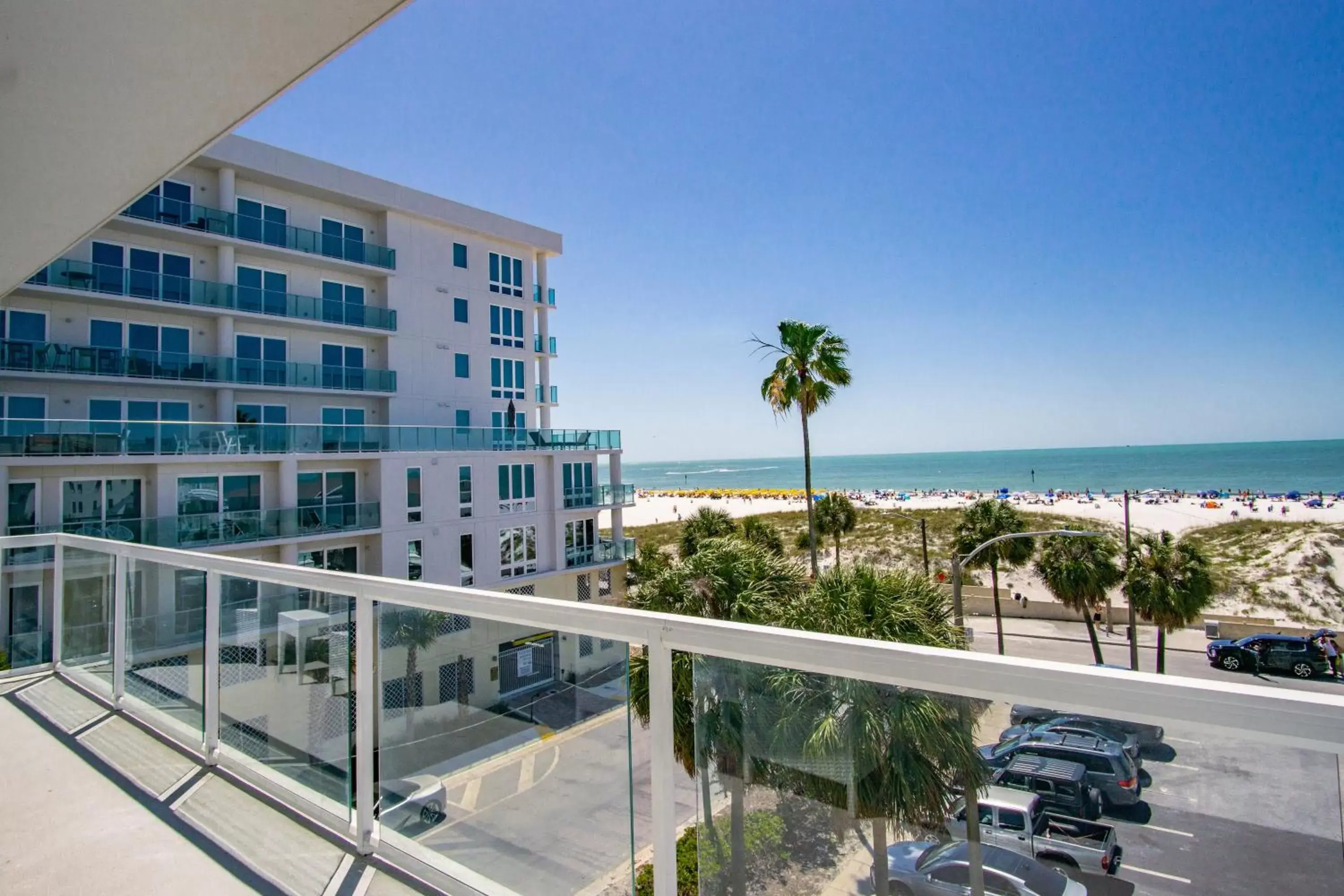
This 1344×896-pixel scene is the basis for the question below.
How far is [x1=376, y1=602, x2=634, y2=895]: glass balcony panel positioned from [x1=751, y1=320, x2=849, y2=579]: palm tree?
2206cm

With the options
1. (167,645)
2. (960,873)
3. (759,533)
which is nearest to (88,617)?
(167,645)

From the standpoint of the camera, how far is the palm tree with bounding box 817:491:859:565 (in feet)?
103


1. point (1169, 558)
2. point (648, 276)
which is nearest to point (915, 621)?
point (1169, 558)

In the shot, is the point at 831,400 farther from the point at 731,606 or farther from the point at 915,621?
the point at 915,621

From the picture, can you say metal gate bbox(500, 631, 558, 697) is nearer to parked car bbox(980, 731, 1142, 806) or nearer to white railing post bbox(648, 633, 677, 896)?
white railing post bbox(648, 633, 677, 896)

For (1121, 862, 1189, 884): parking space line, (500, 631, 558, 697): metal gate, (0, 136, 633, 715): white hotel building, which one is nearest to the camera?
(1121, 862, 1189, 884): parking space line

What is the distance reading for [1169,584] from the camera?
20875 millimetres

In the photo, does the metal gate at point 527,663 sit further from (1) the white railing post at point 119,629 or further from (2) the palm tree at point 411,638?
(1) the white railing post at point 119,629

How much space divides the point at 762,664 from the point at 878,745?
0.31 meters

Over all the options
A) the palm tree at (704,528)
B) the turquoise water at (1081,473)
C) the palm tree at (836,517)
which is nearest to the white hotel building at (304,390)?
the palm tree at (704,528)

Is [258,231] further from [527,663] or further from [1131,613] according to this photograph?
[1131,613]

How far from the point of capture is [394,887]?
2.43 meters

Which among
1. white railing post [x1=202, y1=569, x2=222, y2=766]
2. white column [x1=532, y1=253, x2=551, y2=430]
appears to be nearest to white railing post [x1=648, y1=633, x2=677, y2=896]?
white railing post [x1=202, y1=569, x2=222, y2=766]

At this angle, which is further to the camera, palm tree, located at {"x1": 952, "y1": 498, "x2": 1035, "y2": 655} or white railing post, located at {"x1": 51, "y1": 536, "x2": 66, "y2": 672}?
palm tree, located at {"x1": 952, "y1": 498, "x2": 1035, "y2": 655}
